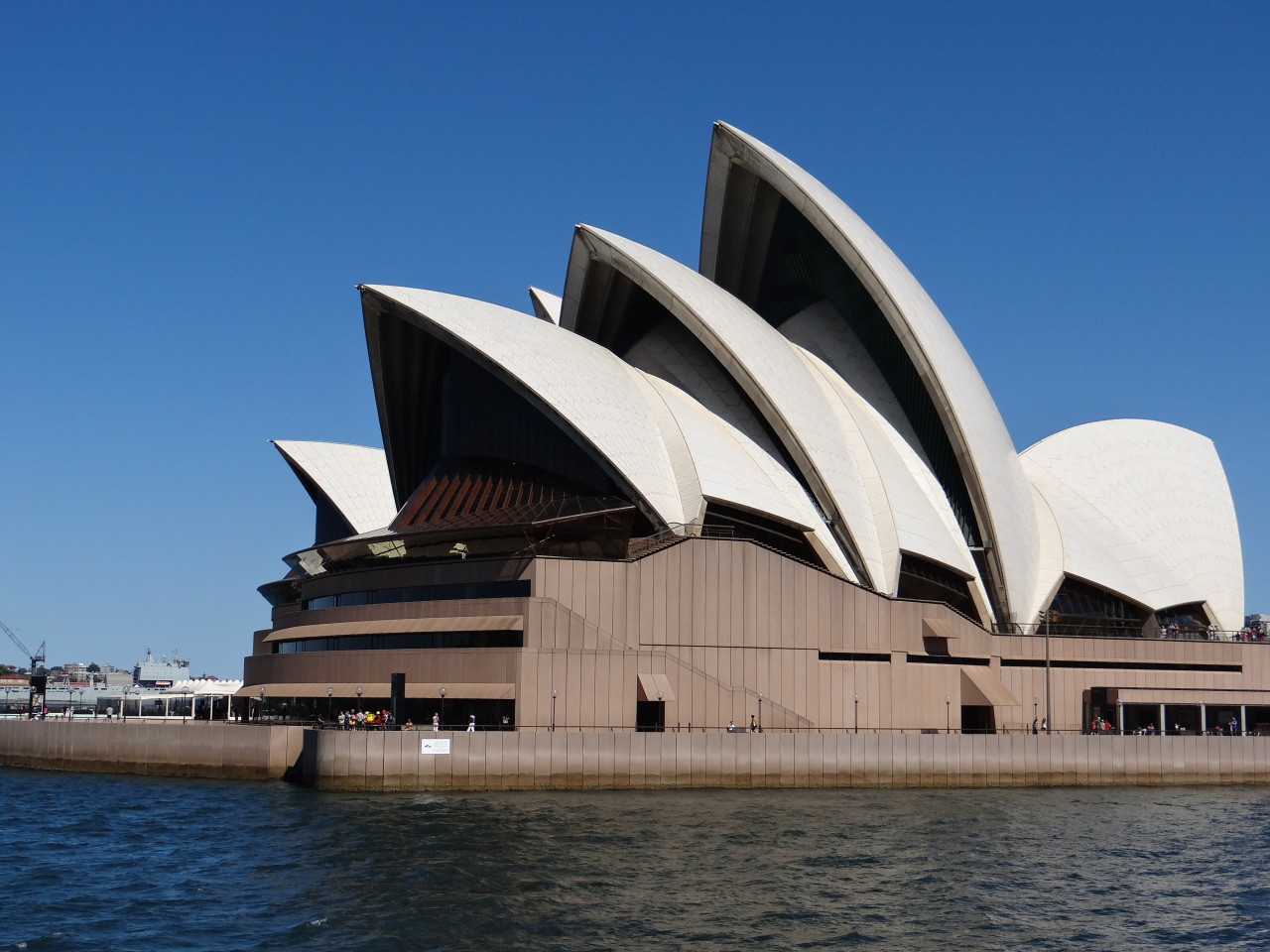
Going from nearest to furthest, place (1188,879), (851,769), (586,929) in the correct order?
1. (586,929)
2. (1188,879)
3. (851,769)

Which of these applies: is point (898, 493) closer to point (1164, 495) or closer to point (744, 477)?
point (744, 477)

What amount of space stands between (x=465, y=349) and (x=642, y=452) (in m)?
7.39

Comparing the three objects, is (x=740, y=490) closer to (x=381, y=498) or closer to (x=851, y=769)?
(x=851, y=769)

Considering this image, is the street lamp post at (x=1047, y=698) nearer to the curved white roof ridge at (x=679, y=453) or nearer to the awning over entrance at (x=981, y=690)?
the awning over entrance at (x=981, y=690)

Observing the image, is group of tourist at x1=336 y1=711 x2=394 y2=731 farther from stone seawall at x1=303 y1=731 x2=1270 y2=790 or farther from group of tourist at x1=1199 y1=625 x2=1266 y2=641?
group of tourist at x1=1199 y1=625 x2=1266 y2=641

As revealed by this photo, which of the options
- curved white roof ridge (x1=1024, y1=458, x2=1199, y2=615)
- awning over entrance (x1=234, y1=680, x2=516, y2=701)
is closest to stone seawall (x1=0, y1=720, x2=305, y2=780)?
awning over entrance (x1=234, y1=680, x2=516, y2=701)

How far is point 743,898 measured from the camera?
82.0ft

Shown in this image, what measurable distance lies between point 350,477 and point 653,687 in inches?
1115

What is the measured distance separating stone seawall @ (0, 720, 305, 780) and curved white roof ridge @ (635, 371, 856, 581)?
662 inches

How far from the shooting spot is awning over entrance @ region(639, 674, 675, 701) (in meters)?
44.0

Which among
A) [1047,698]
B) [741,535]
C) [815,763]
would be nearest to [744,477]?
[741,535]

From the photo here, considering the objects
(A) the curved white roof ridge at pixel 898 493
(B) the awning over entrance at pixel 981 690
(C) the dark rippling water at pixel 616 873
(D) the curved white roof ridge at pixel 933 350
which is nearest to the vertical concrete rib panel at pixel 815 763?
(C) the dark rippling water at pixel 616 873

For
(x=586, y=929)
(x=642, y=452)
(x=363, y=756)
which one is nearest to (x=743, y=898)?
(x=586, y=929)

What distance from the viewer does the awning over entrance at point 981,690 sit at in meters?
50.9
